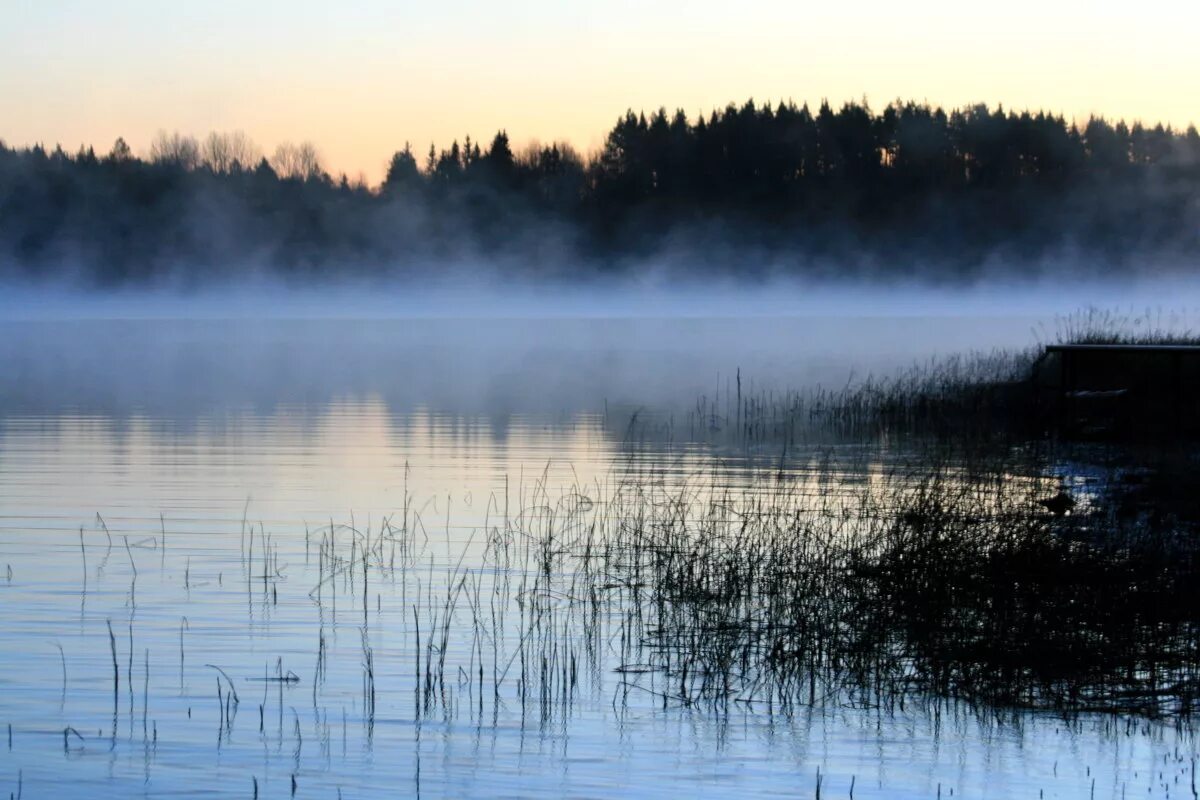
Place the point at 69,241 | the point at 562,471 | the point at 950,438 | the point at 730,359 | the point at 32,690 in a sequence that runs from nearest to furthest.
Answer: the point at 32,690, the point at 562,471, the point at 950,438, the point at 730,359, the point at 69,241

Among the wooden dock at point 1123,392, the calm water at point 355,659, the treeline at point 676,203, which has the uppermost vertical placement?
the treeline at point 676,203

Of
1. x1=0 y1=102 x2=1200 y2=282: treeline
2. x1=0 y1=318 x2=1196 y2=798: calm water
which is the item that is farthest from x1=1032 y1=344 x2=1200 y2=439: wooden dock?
x1=0 y1=102 x2=1200 y2=282: treeline

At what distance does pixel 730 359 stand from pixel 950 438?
119ft

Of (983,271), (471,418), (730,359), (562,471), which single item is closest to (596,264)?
(983,271)

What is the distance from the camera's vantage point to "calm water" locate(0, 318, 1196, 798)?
29.0 feet

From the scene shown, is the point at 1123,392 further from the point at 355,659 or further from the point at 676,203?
the point at 676,203

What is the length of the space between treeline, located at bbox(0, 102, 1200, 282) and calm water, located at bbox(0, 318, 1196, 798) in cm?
11808

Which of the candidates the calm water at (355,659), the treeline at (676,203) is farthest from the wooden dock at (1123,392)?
the treeline at (676,203)

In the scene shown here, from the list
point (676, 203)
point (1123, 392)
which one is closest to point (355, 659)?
point (1123, 392)

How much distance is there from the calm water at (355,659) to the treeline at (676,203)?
387ft

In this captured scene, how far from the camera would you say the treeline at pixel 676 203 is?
144 m

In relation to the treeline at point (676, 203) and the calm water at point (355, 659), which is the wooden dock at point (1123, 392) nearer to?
the calm water at point (355, 659)

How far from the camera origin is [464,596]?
531 inches

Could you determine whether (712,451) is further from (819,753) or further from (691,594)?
(819,753)
